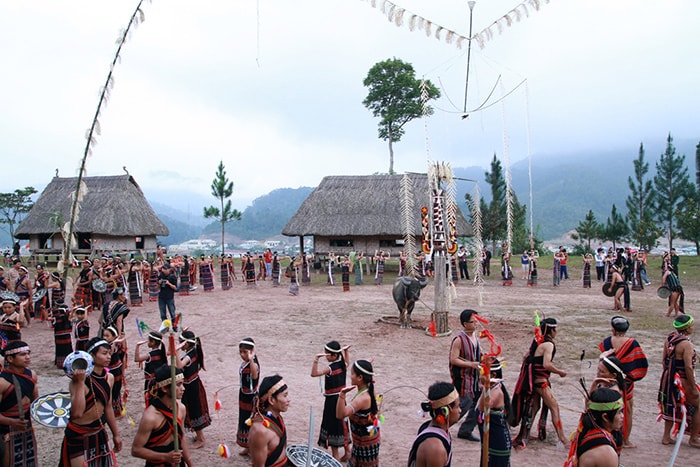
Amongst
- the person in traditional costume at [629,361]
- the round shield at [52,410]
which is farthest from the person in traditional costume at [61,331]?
the person in traditional costume at [629,361]

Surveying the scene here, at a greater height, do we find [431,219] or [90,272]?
[431,219]

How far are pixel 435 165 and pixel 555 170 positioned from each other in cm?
19059

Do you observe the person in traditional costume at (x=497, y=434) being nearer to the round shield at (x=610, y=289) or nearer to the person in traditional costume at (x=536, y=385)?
the person in traditional costume at (x=536, y=385)

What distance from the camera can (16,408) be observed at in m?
4.55

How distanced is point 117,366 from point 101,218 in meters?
27.0

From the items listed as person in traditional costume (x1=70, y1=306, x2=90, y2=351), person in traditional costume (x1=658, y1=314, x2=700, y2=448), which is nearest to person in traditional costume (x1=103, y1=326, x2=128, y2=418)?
person in traditional costume (x1=70, y1=306, x2=90, y2=351)

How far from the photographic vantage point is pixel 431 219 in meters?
11.4

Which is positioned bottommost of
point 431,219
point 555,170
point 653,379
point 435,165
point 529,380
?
point 653,379

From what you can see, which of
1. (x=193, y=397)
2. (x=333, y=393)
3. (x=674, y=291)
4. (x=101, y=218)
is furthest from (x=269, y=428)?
(x=101, y=218)

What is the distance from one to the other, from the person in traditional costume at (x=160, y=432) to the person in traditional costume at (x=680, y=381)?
5.49 m

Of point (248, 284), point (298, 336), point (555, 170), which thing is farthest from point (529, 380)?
point (555, 170)

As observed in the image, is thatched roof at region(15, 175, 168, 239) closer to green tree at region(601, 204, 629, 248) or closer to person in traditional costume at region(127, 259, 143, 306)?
person in traditional costume at region(127, 259, 143, 306)

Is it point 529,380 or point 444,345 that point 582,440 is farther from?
point 444,345

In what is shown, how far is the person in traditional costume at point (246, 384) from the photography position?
582 centimetres
